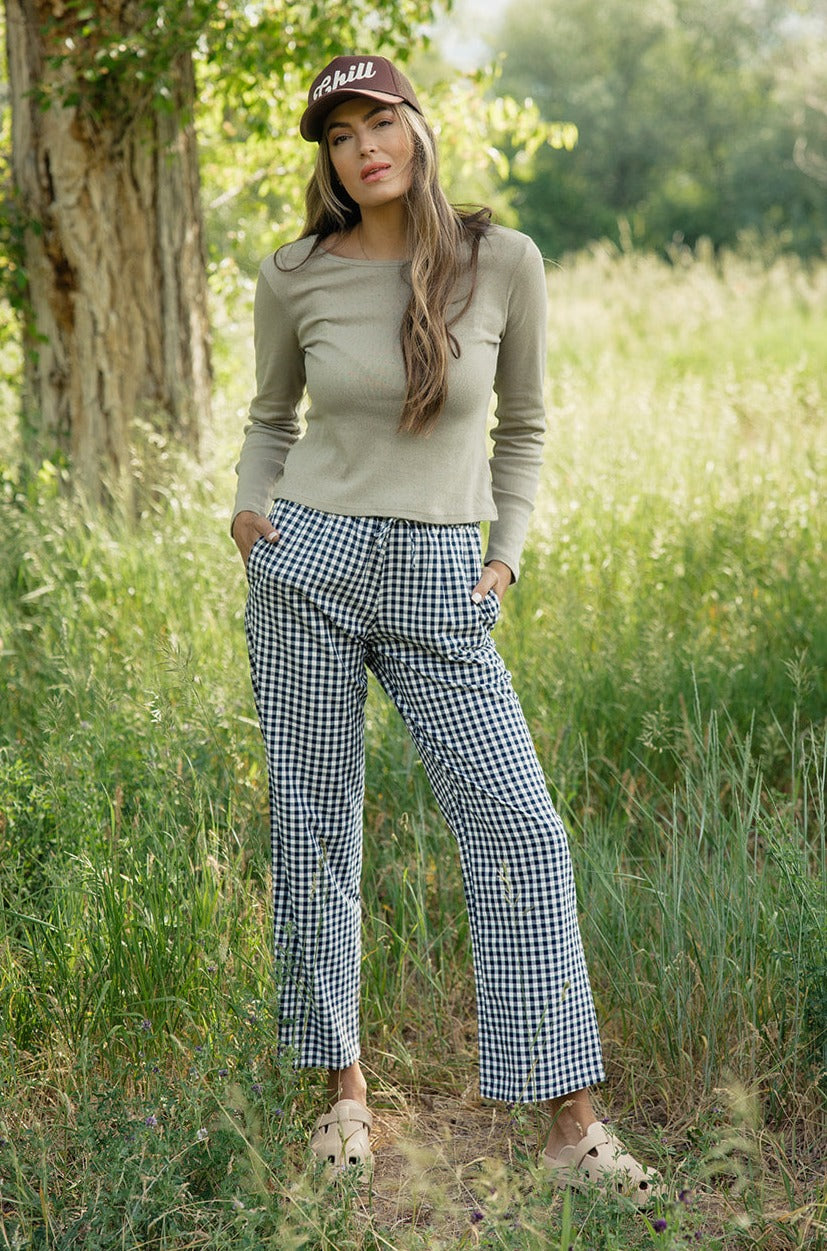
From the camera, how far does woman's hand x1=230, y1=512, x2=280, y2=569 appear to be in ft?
8.00

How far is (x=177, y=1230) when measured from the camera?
203 cm

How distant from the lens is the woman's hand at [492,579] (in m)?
A: 2.40

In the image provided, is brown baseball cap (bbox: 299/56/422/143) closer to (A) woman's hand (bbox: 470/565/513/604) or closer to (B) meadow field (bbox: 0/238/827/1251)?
(A) woman's hand (bbox: 470/565/513/604)

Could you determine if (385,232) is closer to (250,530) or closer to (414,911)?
(250,530)

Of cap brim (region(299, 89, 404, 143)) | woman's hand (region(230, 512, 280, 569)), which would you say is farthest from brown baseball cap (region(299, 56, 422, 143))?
woman's hand (region(230, 512, 280, 569))

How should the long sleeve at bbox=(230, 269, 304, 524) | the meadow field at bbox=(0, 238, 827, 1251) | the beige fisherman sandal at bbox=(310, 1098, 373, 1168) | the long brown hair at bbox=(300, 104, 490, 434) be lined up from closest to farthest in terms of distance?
1. the meadow field at bbox=(0, 238, 827, 1251)
2. the long brown hair at bbox=(300, 104, 490, 434)
3. the beige fisherman sandal at bbox=(310, 1098, 373, 1168)
4. the long sleeve at bbox=(230, 269, 304, 524)

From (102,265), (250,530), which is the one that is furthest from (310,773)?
(102,265)

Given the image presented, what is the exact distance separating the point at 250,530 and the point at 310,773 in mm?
518

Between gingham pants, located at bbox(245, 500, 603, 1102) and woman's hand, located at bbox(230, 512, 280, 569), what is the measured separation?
0.02 m

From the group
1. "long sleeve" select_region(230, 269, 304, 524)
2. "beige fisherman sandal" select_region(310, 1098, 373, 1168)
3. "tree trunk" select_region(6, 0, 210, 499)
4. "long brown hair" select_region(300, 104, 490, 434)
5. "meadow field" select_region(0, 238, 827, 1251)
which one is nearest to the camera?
"meadow field" select_region(0, 238, 827, 1251)

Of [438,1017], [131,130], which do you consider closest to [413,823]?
[438,1017]

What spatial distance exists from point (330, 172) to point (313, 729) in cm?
114

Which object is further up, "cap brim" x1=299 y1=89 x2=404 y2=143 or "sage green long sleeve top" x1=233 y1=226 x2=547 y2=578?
"cap brim" x1=299 y1=89 x2=404 y2=143

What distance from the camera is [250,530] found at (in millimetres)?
2529
